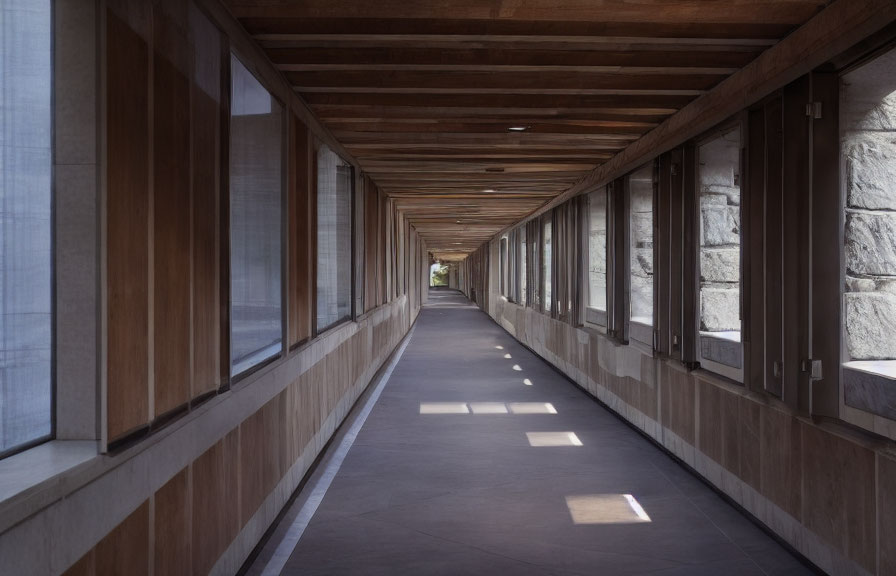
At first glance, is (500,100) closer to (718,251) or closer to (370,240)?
(718,251)

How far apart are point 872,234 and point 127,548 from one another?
3.38m

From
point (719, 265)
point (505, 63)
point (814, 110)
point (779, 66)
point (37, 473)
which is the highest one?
point (505, 63)

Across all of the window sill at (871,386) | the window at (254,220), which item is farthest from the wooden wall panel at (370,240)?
the window sill at (871,386)

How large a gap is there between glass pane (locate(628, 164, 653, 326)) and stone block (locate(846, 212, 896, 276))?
162 inches

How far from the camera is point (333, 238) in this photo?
283 inches

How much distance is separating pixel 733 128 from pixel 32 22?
423 cm

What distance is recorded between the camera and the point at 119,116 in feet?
7.63

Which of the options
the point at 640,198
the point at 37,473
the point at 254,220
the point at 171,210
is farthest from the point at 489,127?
the point at 37,473

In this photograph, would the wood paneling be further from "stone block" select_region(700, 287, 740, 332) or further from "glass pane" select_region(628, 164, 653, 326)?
"glass pane" select_region(628, 164, 653, 326)

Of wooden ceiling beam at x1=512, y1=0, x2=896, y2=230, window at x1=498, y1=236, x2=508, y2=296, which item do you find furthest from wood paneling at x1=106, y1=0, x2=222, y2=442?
window at x1=498, y1=236, x2=508, y2=296

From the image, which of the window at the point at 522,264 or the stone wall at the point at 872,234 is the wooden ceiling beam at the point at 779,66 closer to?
the stone wall at the point at 872,234

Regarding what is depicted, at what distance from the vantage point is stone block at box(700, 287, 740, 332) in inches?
222

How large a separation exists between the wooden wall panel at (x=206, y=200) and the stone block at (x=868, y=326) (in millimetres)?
2902

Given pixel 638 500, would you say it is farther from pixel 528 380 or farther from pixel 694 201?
pixel 528 380
